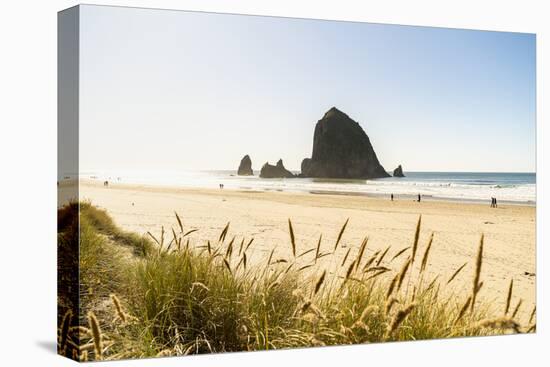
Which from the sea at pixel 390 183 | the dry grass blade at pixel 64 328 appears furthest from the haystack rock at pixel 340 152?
the dry grass blade at pixel 64 328

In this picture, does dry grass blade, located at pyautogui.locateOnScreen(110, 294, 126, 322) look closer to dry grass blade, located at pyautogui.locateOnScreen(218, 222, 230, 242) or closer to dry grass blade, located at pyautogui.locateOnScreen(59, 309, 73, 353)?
dry grass blade, located at pyautogui.locateOnScreen(59, 309, 73, 353)

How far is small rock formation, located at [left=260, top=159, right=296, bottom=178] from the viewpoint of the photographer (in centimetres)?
679

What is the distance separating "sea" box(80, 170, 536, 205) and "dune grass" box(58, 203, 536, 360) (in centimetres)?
42

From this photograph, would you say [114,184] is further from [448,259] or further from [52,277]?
[448,259]

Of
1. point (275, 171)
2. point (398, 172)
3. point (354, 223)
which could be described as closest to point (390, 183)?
point (398, 172)

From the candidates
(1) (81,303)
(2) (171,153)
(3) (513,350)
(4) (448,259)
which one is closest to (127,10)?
(2) (171,153)

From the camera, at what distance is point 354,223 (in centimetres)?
729

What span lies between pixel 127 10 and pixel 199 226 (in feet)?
6.16

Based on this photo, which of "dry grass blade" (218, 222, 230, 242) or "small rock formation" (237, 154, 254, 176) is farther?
"small rock formation" (237, 154, 254, 176)

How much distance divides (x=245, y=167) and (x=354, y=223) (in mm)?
1211

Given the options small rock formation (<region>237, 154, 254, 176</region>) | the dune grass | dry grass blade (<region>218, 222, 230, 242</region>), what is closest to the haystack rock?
small rock formation (<region>237, 154, 254, 176</region>)

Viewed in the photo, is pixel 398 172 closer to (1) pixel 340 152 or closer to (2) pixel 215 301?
(1) pixel 340 152

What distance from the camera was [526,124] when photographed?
7.80 m

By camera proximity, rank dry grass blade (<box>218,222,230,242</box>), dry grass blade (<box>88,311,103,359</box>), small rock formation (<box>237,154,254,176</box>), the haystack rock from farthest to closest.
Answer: the haystack rock → small rock formation (<box>237,154,254,176</box>) → dry grass blade (<box>218,222,230,242</box>) → dry grass blade (<box>88,311,103,359</box>)
